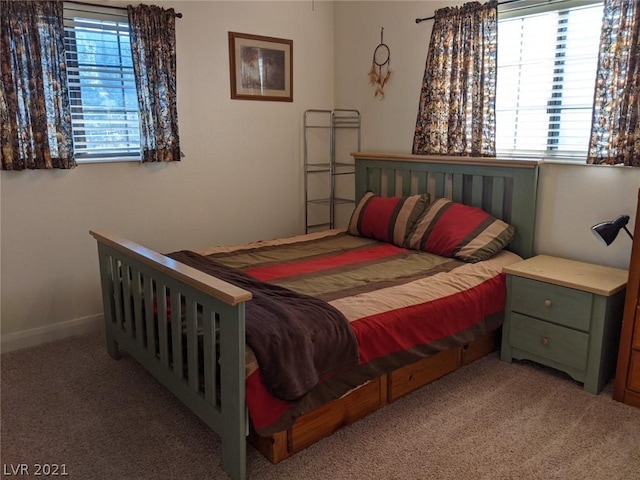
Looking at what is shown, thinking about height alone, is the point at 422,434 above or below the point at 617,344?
below

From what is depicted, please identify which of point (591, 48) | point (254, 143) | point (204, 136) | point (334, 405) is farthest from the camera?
point (254, 143)

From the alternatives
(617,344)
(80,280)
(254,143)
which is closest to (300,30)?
(254,143)

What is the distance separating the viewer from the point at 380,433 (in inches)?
88.4

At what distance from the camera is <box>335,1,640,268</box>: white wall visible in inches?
112

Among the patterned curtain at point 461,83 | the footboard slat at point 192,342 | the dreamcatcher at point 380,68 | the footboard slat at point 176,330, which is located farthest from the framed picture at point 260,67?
the footboard slat at point 192,342

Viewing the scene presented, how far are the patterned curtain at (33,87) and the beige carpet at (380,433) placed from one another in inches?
48.2

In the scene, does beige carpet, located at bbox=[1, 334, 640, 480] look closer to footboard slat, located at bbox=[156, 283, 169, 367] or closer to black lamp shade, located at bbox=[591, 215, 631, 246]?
footboard slat, located at bbox=[156, 283, 169, 367]

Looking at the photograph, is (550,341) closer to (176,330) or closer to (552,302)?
(552,302)

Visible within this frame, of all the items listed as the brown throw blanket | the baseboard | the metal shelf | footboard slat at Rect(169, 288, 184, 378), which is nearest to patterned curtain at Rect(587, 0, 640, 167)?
the brown throw blanket

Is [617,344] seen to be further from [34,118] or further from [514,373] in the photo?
[34,118]

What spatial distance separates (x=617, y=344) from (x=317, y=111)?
2.75 m

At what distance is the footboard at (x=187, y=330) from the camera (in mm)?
1841

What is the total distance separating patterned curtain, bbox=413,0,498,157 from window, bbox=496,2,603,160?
0.11m

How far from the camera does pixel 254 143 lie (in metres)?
3.98
